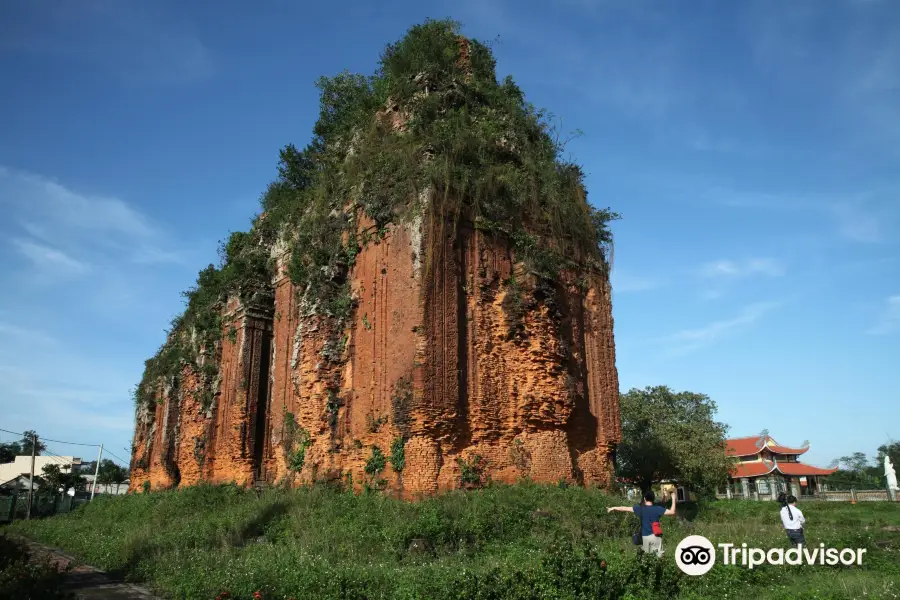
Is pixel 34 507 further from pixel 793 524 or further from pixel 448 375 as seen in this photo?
pixel 793 524

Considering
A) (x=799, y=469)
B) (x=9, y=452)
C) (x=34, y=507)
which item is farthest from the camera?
(x=9, y=452)

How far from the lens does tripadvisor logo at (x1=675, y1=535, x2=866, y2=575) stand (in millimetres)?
7031

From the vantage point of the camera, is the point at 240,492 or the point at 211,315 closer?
the point at 240,492

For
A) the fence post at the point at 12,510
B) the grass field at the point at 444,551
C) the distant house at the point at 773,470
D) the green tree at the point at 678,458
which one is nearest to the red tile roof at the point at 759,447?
the distant house at the point at 773,470

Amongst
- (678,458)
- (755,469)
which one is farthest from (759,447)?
(678,458)

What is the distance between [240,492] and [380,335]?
19.3 feet

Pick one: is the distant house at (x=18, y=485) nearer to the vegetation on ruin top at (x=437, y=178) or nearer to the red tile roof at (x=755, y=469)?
the vegetation on ruin top at (x=437, y=178)

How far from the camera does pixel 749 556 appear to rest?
7.93 m

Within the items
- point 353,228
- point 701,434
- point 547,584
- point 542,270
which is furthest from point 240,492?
point 701,434

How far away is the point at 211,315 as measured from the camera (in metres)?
21.3

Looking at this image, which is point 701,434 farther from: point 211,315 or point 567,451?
point 211,315

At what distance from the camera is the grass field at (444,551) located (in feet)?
21.1

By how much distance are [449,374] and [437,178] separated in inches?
148

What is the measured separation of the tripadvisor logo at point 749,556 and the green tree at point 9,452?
79.5 metres
